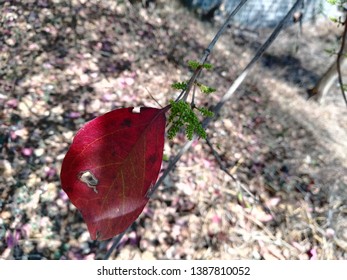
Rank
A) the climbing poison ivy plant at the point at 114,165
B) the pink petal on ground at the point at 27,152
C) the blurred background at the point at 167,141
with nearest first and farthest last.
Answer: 1. the climbing poison ivy plant at the point at 114,165
2. the blurred background at the point at 167,141
3. the pink petal on ground at the point at 27,152

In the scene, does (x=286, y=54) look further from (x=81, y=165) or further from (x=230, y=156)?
(x=81, y=165)

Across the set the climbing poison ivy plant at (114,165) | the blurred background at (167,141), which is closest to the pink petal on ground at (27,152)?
the blurred background at (167,141)

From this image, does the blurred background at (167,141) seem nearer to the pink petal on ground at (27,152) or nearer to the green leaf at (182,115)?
the pink petal on ground at (27,152)

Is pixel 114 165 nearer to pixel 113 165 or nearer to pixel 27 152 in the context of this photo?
pixel 113 165

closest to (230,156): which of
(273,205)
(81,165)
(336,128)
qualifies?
(273,205)

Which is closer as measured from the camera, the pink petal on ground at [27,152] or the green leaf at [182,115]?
the green leaf at [182,115]

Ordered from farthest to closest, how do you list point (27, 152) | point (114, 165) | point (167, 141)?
point (167, 141) → point (27, 152) → point (114, 165)

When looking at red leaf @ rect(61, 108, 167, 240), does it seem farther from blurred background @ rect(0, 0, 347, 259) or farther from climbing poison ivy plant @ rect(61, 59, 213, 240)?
blurred background @ rect(0, 0, 347, 259)

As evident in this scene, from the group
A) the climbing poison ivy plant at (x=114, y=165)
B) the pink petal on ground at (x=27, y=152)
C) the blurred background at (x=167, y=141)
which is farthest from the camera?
the pink petal on ground at (x=27, y=152)

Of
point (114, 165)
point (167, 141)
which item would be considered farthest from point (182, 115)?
point (167, 141)
